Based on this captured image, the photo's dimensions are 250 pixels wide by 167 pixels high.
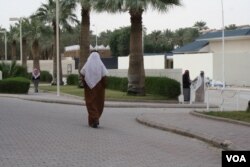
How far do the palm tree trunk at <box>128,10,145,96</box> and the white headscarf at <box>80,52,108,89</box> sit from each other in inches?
661

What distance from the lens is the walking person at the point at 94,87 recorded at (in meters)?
14.9

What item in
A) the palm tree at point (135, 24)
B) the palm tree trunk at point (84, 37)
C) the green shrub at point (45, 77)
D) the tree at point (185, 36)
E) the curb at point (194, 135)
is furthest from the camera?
the tree at point (185, 36)

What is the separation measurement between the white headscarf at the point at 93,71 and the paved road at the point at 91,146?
4.05ft

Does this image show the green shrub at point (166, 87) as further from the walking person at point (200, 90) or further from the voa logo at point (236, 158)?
the voa logo at point (236, 158)

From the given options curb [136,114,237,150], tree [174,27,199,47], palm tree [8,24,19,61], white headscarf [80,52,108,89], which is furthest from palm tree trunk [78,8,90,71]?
tree [174,27,199,47]

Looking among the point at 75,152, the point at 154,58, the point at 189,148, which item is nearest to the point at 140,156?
the point at 75,152

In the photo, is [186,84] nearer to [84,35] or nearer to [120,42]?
[84,35]

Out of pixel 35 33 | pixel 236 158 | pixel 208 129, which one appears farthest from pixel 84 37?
pixel 236 158

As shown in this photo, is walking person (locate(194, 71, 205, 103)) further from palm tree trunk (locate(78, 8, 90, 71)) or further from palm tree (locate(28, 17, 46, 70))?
palm tree (locate(28, 17, 46, 70))

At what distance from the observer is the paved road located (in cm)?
966

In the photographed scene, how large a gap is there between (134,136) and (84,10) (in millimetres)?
29619

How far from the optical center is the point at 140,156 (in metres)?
10.5

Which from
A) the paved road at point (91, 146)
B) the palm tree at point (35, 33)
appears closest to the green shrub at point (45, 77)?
the palm tree at point (35, 33)

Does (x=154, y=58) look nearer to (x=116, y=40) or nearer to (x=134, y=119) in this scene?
(x=116, y=40)
